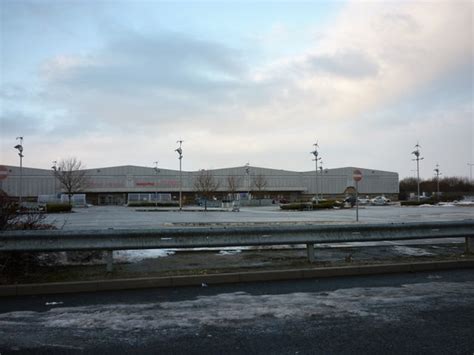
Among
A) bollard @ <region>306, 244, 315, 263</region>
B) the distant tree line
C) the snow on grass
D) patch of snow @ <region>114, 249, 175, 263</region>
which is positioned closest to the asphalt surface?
the snow on grass

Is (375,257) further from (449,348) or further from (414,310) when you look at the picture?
(449,348)

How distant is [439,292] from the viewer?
6.85 m

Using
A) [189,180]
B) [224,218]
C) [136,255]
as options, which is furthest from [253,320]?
[189,180]

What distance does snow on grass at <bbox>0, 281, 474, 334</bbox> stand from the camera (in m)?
5.25

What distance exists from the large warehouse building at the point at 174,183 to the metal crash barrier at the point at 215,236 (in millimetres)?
71318

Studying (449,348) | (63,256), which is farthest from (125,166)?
(449,348)

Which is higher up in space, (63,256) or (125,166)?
(125,166)

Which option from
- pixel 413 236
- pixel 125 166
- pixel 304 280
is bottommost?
pixel 304 280

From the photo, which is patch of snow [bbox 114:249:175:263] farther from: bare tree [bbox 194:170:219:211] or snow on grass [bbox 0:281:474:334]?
bare tree [bbox 194:170:219:211]

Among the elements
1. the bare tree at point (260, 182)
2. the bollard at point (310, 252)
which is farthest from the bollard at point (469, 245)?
the bare tree at point (260, 182)

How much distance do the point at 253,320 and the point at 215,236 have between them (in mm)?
3397

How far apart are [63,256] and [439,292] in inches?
298

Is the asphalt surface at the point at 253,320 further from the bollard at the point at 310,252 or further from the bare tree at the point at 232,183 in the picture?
the bare tree at the point at 232,183

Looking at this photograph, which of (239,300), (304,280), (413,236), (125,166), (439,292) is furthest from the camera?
(125,166)
